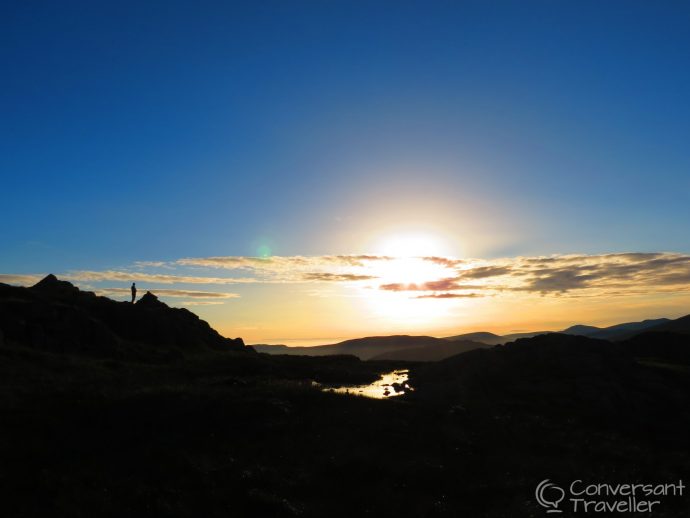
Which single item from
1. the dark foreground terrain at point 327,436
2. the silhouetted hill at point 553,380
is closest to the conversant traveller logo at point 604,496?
the dark foreground terrain at point 327,436

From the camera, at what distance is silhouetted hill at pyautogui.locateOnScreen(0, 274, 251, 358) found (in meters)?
56.9

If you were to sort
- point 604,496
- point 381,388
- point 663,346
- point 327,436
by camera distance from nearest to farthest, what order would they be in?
point 604,496, point 327,436, point 381,388, point 663,346

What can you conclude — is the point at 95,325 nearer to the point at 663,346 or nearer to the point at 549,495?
the point at 549,495

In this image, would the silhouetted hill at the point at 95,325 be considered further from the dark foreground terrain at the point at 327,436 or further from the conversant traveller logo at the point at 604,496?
the conversant traveller logo at the point at 604,496

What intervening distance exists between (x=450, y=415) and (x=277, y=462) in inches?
614

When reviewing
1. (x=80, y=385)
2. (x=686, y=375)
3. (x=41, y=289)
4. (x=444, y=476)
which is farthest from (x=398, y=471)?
(x=41, y=289)

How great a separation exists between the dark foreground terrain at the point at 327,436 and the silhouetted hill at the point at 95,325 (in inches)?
30.0

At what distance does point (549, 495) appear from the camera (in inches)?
891

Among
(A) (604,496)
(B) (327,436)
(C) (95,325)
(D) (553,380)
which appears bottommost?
(A) (604,496)

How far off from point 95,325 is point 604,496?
59.6m

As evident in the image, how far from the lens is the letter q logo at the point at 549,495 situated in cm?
2151

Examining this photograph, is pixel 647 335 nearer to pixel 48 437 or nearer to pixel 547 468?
pixel 547 468

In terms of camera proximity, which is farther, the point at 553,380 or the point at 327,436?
the point at 553,380

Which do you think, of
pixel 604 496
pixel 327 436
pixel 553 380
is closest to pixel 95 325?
pixel 327 436
